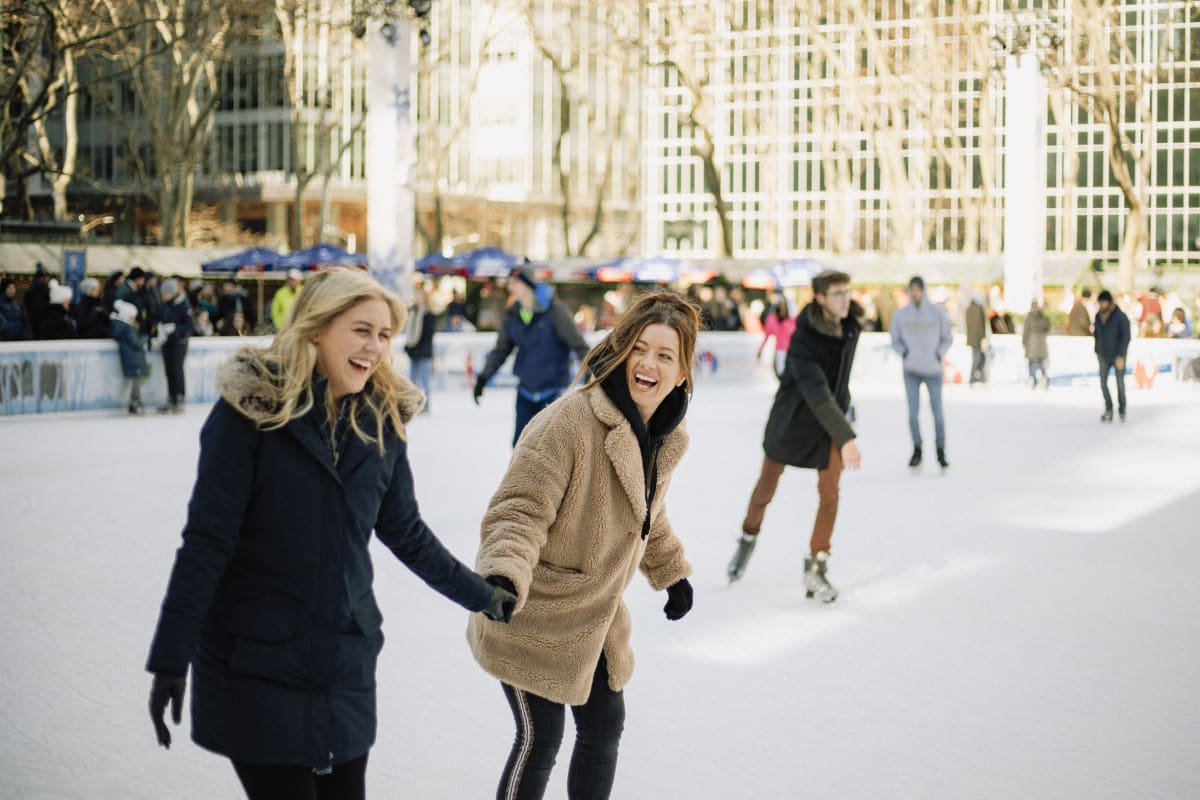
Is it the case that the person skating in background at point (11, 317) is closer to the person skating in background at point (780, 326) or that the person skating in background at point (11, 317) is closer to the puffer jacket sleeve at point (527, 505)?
the person skating in background at point (780, 326)

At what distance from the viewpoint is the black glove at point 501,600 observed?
9.98 ft

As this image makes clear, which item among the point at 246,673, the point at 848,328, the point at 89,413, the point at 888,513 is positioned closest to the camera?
the point at 246,673

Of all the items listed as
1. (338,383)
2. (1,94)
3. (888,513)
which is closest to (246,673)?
(338,383)

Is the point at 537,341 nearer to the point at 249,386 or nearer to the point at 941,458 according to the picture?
the point at 941,458

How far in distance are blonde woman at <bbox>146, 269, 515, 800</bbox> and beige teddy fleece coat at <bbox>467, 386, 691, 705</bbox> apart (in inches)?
19.4

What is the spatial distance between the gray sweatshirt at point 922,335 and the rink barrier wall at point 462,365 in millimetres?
1817

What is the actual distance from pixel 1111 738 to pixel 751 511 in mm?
2686

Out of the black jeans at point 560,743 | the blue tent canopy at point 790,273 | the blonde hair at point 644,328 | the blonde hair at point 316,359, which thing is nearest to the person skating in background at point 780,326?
the blue tent canopy at point 790,273

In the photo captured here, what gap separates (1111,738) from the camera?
16.5 ft

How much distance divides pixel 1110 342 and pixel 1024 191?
12.8m

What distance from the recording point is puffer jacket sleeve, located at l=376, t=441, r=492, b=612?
297 centimetres

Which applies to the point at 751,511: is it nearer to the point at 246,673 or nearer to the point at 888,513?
the point at 888,513

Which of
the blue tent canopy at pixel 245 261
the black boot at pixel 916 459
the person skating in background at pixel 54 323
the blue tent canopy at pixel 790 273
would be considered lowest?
the black boot at pixel 916 459

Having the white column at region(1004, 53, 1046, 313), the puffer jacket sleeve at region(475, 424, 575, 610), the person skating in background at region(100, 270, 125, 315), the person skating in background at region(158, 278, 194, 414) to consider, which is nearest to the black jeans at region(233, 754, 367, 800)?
the puffer jacket sleeve at region(475, 424, 575, 610)
